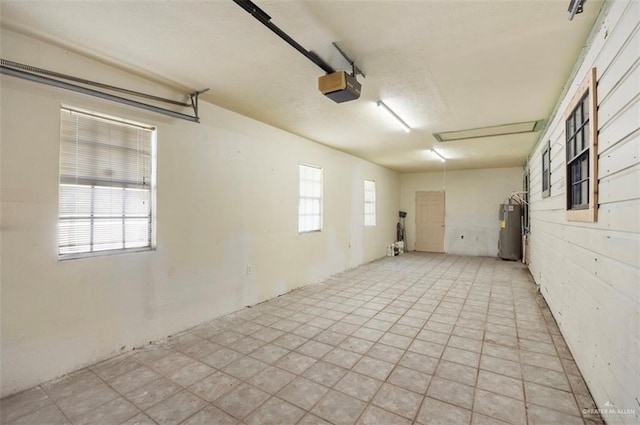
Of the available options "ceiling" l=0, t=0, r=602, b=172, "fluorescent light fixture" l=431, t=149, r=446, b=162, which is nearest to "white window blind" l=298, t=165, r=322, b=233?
"ceiling" l=0, t=0, r=602, b=172

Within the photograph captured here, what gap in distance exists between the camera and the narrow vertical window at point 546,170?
4.01 m

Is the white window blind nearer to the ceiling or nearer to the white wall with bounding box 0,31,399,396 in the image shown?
the white wall with bounding box 0,31,399,396

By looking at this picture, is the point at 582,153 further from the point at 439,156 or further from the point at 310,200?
the point at 439,156

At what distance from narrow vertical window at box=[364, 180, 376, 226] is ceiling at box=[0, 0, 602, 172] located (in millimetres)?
4000

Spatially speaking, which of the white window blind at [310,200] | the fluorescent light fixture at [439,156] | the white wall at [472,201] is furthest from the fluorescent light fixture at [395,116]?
the white wall at [472,201]

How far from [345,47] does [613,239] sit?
225cm

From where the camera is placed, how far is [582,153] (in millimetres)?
2359

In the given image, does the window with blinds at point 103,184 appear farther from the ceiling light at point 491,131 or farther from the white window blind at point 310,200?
the ceiling light at point 491,131

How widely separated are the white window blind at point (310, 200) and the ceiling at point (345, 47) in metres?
1.72

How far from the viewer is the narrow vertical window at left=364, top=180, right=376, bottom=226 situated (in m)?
7.85

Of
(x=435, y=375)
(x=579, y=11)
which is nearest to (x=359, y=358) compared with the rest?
(x=435, y=375)

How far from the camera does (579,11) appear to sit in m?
1.92

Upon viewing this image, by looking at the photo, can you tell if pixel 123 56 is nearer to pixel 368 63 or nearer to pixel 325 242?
pixel 368 63

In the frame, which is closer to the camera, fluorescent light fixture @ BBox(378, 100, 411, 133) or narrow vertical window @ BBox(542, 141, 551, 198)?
fluorescent light fixture @ BBox(378, 100, 411, 133)
